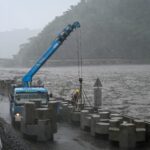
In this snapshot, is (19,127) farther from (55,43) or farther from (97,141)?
(55,43)

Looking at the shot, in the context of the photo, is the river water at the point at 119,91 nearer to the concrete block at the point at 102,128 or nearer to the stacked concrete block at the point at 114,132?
the concrete block at the point at 102,128

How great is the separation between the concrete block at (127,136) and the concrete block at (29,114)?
427 cm

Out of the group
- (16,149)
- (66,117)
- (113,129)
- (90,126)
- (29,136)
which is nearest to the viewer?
(16,149)

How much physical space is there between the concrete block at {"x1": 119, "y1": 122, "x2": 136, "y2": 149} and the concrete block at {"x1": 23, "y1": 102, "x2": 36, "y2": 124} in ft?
14.0

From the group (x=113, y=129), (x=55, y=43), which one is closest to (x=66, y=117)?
(x=55, y=43)

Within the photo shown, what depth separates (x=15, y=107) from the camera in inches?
913

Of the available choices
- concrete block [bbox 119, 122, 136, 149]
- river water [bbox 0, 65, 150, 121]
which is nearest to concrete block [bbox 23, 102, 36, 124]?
concrete block [bbox 119, 122, 136, 149]

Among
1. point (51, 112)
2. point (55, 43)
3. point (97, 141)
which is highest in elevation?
point (55, 43)

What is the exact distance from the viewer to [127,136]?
18125mm

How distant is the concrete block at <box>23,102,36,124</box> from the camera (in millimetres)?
20125

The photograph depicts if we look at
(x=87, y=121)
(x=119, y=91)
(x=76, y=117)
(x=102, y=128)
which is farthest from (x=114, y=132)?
(x=119, y=91)

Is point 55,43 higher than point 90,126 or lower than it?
higher

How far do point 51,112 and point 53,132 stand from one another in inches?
35.3

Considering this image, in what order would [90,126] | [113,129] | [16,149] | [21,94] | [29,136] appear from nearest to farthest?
[16,149] → [113,129] → [29,136] → [90,126] → [21,94]
